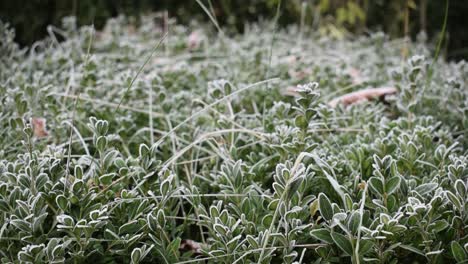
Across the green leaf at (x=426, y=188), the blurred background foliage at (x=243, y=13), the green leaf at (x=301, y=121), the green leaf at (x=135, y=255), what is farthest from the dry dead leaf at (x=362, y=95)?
the blurred background foliage at (x=243, y=13)

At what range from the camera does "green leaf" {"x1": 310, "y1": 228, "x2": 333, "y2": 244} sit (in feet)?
3.17

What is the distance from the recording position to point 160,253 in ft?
3.39

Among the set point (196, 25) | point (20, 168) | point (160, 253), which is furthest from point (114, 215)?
point (196, 25)

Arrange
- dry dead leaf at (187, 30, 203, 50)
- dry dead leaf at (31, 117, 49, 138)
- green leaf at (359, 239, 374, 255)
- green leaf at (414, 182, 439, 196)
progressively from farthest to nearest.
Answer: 1. dry dead leaf at (187, 30, 203, 50)
2. dry dead leaf at (31, 117, 49, 138)
3. green leaf at (414, 182, 439, 196)
4. green leaf at (359, 239, 374, 255)

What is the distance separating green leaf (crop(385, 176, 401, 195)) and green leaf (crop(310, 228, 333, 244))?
17 centimetres

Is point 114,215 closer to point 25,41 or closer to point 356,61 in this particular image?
point 356,61

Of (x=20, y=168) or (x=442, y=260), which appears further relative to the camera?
(x=20, y=168)

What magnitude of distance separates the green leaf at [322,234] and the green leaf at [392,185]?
17 centimetres

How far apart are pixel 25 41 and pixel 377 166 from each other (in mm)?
3584

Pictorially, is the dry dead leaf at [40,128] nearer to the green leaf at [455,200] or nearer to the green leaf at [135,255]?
the green leaf at [135,255]

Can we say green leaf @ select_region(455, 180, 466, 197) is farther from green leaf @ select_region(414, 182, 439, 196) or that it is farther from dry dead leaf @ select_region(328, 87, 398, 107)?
dry dead leaf @ select_region(328, 87, 398, 107)

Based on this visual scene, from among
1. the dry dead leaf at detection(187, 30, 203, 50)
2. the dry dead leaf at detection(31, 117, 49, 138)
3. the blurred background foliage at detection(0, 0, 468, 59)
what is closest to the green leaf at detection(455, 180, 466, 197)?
the dry dead leaf at detection(31, 117, 49, 138)

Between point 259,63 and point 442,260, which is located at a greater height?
point 259,63

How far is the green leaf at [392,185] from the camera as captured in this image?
1033 millimetres
